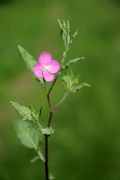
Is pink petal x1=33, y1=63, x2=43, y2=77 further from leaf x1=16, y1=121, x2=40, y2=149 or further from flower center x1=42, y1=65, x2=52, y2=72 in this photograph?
leaf x1=16, y1=121, x2=40, y2=149

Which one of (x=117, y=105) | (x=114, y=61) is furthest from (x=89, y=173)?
(x=114, y=61)

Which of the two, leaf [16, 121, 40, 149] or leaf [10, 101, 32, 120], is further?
leaf [16, 121, 40, 149]

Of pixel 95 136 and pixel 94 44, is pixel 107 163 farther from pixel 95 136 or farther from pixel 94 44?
pixel 94 44

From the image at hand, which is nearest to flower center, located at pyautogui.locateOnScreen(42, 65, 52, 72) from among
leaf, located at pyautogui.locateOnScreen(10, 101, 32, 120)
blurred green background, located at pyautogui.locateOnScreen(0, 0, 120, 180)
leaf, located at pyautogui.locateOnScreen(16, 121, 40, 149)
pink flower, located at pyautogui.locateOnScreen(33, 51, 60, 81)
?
pink flower, located at pyautogui.locateOnScreen(33, 51, 60, 81)

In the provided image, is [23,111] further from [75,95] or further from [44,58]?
[75,95]

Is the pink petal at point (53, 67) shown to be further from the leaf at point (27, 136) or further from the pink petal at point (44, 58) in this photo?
the leaf at point (27, 136)

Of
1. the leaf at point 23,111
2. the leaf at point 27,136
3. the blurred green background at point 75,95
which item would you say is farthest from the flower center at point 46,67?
the blurred green background at point 75,95
